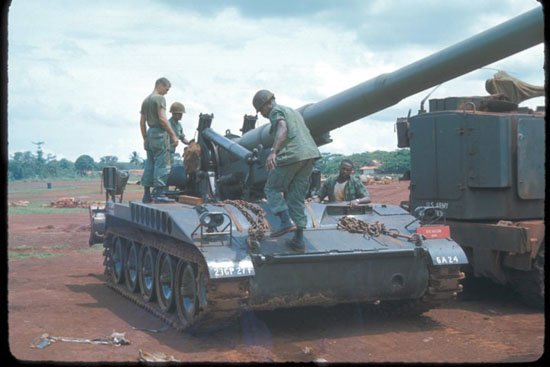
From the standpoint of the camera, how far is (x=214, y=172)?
383 inches

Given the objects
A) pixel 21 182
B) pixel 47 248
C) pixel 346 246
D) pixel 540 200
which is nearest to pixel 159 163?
pixel 346 246

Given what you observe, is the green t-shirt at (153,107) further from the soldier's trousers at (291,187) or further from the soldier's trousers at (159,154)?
the soldier's trousers at (291,187)

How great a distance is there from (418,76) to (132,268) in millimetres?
4987

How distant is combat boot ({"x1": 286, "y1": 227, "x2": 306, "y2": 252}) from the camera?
305 inches

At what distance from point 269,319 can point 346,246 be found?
144 cm

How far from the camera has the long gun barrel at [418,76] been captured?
274 inches

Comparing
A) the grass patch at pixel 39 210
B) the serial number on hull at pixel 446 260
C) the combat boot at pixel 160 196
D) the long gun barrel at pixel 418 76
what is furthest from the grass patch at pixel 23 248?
the grass patch at pixel 39 210

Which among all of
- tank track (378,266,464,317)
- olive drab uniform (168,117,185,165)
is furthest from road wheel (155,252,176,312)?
tank track (378,266,464,317)

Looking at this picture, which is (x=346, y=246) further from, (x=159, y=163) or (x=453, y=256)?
(x=159, y=163)

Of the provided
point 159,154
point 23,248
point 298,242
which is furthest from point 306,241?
point 23,248

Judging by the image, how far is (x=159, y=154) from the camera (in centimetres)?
1031

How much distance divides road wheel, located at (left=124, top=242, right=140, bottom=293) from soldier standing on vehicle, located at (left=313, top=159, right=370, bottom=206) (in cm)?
253

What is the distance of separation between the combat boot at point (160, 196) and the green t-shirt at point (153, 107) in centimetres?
82

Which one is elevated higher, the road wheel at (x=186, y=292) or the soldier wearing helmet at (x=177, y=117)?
the soldier wearing helmet at (x=177, y=117)
